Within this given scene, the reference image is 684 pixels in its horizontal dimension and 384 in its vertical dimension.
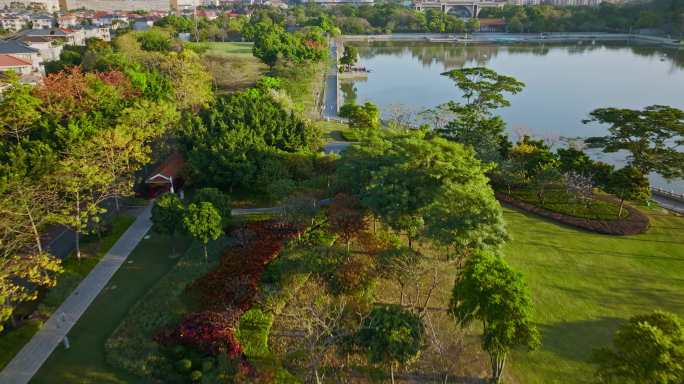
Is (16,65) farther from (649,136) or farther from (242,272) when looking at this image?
(649,136)

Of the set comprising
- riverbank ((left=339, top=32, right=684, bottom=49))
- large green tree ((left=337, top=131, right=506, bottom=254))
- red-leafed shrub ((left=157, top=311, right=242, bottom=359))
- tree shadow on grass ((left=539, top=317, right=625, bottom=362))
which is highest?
riverbank ((left=339, top=32, right=684, bottom=49))

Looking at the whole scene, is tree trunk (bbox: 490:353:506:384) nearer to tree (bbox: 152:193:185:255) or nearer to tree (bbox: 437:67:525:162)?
tree (bbox: 152:193:185:255)

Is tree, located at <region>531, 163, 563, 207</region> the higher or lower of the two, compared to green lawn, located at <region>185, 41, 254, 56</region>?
lower

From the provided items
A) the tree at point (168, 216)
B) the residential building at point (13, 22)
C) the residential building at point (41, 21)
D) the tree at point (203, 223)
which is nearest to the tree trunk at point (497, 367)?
the tree at point (203, 223)

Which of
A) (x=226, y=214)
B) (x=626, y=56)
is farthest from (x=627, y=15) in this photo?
(x=226, y=214)

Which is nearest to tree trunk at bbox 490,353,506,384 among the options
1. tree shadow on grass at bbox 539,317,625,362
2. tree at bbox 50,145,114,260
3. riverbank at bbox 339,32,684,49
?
tree shadow on grass at bbox 539,317,625,362

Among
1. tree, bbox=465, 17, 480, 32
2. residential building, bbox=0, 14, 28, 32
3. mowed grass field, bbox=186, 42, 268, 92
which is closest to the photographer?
mowed grass field, bbox=186, 42, 268, 92

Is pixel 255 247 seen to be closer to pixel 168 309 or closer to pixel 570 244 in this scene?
pixel 168 309
